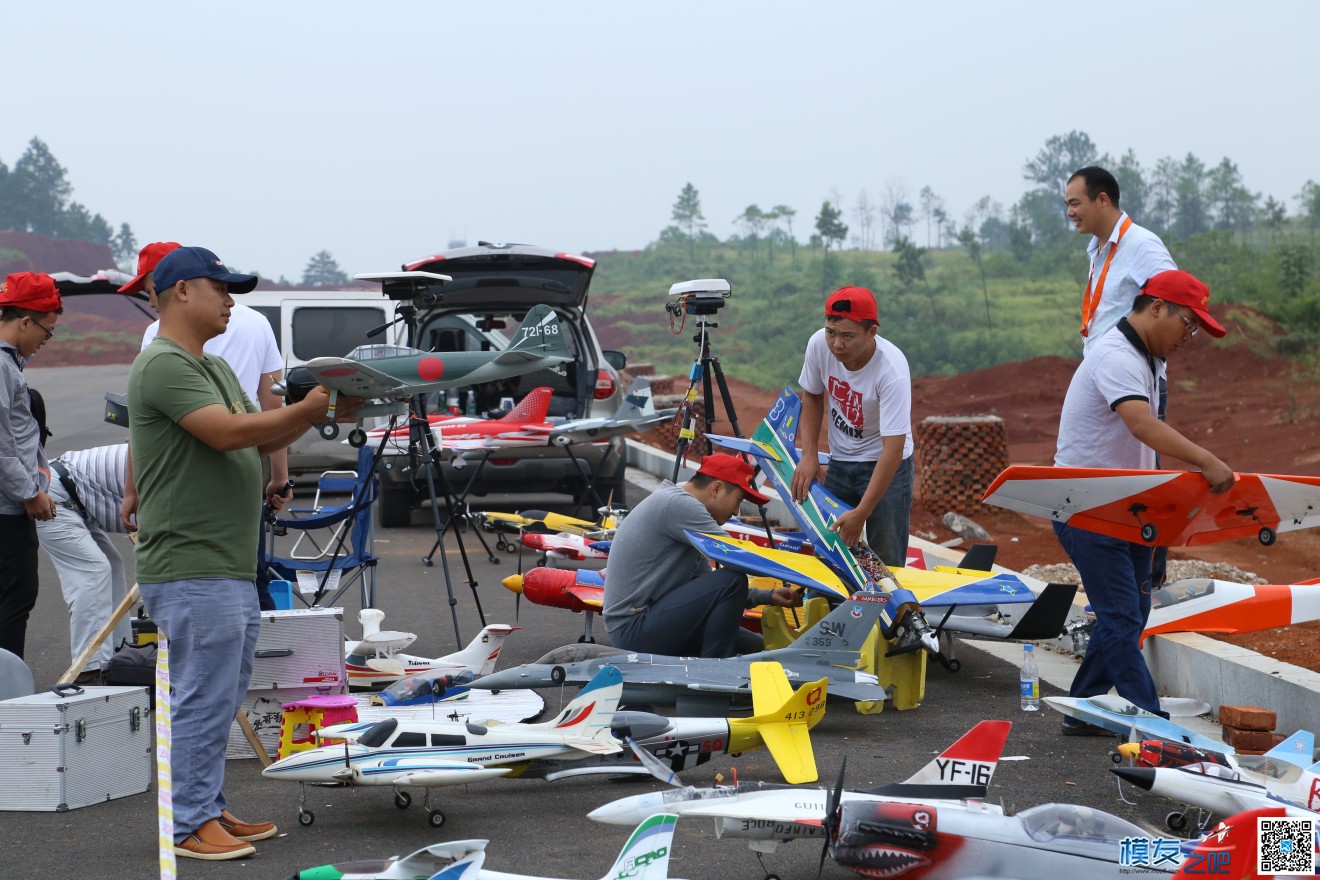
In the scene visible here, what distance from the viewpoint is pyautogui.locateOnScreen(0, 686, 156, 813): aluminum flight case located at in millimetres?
5105

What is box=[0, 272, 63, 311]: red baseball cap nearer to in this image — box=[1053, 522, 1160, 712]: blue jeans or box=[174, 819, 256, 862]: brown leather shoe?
box=[174, 819, 256, 862]: brown leather shoe

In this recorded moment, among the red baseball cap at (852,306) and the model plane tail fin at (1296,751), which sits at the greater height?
the red baseball cap at (852,306)

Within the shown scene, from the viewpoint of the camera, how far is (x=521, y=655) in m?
7.91

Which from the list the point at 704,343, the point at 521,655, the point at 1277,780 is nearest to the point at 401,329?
the point at 704,343

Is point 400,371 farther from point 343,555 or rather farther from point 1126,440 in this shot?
point 1126,440

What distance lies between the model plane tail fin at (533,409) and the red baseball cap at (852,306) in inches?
234

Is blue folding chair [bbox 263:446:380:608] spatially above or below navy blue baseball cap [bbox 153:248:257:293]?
below

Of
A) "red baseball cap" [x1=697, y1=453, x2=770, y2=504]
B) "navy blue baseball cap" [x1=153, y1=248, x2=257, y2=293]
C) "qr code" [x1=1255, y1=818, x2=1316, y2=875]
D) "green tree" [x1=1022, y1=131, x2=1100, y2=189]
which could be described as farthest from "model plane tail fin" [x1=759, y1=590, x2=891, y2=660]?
"green tree" [x1=1022, y1=131, x2=1100, y2=189]

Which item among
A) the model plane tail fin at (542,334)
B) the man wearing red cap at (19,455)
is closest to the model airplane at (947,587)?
the model plane tail fin at (542,334)

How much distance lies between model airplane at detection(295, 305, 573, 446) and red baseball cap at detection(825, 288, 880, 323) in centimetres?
157

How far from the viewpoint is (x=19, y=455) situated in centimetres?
614

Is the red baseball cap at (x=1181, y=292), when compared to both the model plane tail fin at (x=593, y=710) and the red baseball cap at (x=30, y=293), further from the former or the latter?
the red baseball cap at (x=30, y=293)

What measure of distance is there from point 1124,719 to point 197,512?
3.74 metres

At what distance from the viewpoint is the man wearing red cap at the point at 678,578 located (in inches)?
260
